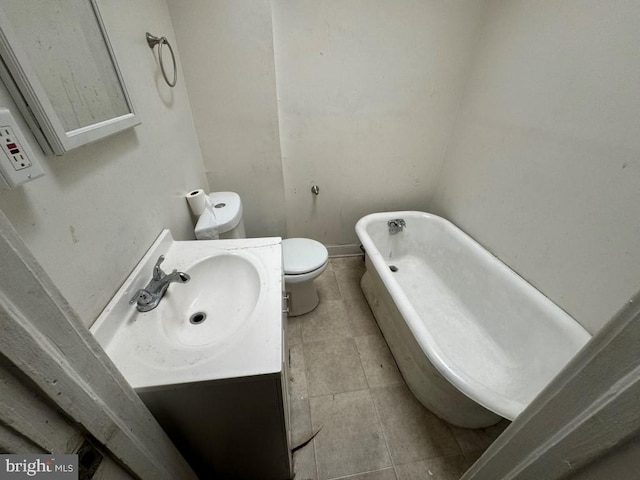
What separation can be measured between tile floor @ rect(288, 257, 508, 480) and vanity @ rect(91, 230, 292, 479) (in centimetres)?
24

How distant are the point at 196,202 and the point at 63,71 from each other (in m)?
0.73

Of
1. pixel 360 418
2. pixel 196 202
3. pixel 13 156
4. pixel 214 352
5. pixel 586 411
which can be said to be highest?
pixel 13 156

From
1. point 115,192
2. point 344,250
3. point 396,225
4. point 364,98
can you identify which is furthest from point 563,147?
point 115,192

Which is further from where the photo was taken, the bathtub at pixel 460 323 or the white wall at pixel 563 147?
the bathtub at pixel 460 323

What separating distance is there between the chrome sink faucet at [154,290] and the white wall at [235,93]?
98 centimetres

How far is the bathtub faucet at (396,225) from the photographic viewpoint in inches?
75.9

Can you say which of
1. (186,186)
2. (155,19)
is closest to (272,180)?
(186,186)

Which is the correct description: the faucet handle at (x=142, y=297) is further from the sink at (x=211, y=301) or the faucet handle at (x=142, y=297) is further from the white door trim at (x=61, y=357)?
the white door trim at (x=61, y=357)

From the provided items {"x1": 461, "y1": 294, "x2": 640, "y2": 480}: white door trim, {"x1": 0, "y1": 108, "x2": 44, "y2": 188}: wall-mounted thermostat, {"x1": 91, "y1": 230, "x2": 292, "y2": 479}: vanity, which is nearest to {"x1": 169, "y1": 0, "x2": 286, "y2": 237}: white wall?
{"x1": 91, "y1": 230, "x2": 292, "y2": 479}: vanity

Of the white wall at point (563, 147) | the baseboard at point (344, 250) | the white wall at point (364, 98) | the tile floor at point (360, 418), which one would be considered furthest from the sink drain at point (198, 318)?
the white wall at point (563, 147)

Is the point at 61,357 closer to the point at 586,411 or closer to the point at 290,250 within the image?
the point at 586,411

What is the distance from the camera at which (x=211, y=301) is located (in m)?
0.97

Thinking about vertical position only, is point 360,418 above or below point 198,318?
below

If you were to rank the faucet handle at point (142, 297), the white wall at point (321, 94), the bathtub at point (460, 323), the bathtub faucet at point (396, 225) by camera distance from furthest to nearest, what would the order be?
the bathtub faucet at point (396, 225)
the white wall at point (321, 94)
the bathtub at point (460, 323)
the faucet handle at point (142, 297)
